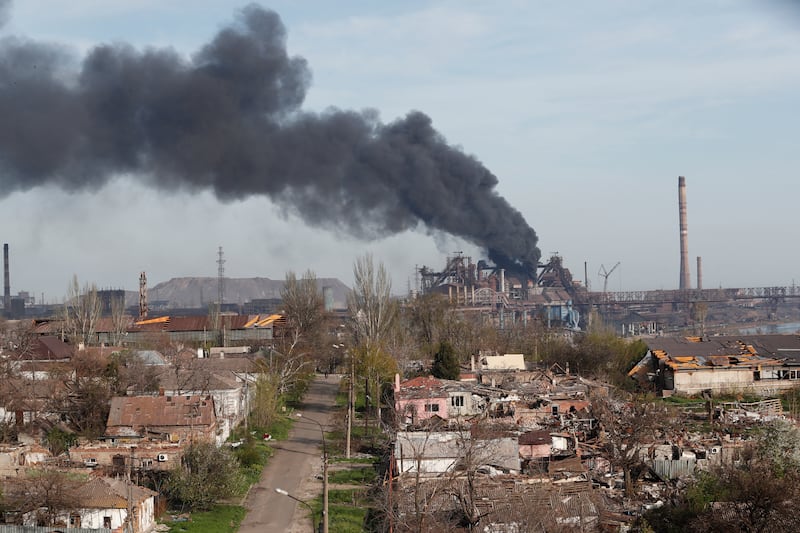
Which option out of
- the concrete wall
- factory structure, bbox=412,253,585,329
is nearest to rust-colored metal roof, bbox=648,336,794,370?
the concrete wall

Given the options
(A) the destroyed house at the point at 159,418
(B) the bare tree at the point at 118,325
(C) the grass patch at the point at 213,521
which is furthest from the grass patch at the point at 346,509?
(B) the bare tree at the point at 118,325

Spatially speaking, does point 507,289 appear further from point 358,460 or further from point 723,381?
point 358,460

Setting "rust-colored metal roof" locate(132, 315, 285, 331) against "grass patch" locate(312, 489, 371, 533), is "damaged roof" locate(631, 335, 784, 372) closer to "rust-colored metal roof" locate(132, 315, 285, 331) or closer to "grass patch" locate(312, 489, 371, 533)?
"grass patch" locate(312, 489, 371, 533)

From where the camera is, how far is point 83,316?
41750mm

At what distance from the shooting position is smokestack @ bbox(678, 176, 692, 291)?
8369 centimetres

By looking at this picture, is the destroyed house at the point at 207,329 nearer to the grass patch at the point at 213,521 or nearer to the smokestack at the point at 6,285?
the grass patch at the point at 213,521

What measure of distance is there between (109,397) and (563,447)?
10.4 meters

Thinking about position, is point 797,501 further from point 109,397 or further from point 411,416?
point 109,397

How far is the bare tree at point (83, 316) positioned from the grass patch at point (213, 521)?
23038 mm

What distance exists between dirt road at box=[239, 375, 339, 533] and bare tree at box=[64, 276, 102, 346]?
566 inches

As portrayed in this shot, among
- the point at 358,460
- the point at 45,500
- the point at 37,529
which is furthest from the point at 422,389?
the point at 37,529

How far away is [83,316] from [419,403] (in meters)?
22.2

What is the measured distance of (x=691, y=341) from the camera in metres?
34.0

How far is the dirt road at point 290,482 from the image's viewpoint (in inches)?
655
